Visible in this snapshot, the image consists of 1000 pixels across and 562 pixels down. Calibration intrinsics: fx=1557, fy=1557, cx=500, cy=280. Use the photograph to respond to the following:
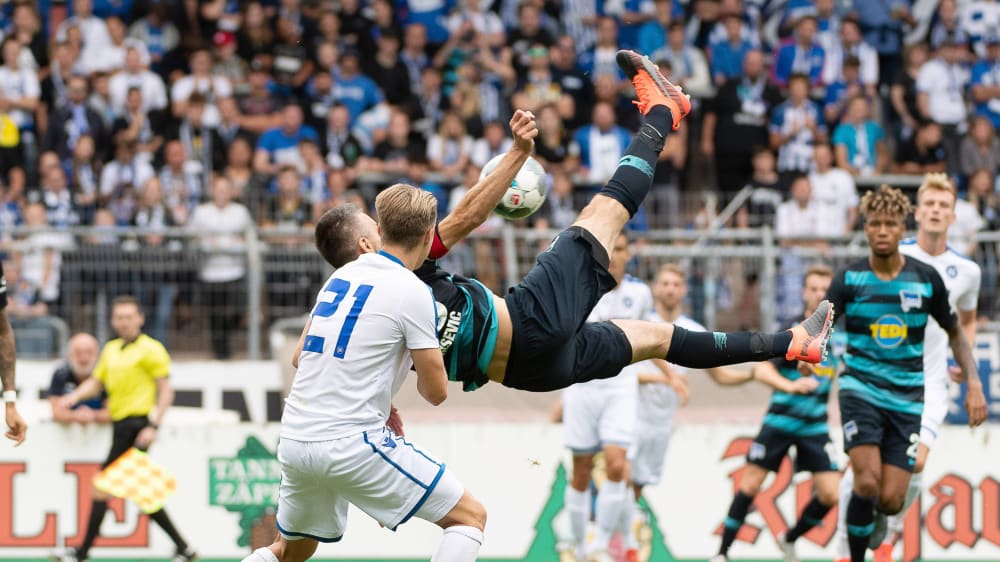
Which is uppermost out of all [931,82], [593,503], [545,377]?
[931,82]

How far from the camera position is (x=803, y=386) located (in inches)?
445

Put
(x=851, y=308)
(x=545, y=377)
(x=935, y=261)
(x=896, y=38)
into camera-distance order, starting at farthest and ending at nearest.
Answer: (x=896, y=38) < (x=935, y=261) < (x=851, y=308) < (x=545, y=377)

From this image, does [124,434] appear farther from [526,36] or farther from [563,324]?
[526,36]

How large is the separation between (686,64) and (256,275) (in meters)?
6.32

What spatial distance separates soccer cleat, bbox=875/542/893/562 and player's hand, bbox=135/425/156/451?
5.76 m

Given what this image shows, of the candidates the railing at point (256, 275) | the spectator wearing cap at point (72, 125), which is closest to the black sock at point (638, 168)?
the railing at point (256, 275)

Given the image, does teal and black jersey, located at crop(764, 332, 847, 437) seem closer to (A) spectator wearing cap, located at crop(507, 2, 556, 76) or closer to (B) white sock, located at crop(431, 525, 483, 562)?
(B) white sock, located at crop(431, 525, 483, 562)

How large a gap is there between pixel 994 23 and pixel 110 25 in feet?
33.8

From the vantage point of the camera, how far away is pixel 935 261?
10.6m

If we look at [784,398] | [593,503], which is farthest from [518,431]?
[784,398]

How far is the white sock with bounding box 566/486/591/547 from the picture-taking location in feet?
38.8

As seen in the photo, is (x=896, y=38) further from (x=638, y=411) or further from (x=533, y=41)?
(x=638, y=411)

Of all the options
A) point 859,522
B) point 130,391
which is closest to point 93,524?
point 130,391

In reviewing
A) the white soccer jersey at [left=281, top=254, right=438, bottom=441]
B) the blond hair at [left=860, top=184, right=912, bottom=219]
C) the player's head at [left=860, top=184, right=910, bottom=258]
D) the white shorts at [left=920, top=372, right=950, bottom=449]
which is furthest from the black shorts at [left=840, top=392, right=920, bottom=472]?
the white soccer jersey at [left=281, top=254, right=438, bottom=441]
